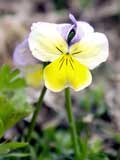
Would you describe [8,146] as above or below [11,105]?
below

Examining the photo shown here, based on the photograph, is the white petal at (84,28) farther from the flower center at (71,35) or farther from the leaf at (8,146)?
the leaf at (8,146)

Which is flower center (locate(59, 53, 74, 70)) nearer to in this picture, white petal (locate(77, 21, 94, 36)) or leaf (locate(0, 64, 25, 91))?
white petal (locate(77, 21, 94, 36))

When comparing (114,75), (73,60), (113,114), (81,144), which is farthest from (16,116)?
(114,75)

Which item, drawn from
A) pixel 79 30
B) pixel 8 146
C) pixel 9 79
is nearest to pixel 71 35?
pixel 79 30

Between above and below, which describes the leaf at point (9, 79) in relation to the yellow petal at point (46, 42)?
below

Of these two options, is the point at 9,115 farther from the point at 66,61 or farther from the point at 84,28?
the point at 84,28

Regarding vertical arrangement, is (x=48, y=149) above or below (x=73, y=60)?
below

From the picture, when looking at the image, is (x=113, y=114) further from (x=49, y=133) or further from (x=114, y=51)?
(x=114, y=51)

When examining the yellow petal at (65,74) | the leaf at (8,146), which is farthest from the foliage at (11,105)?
the yellow petal at (65,74)
